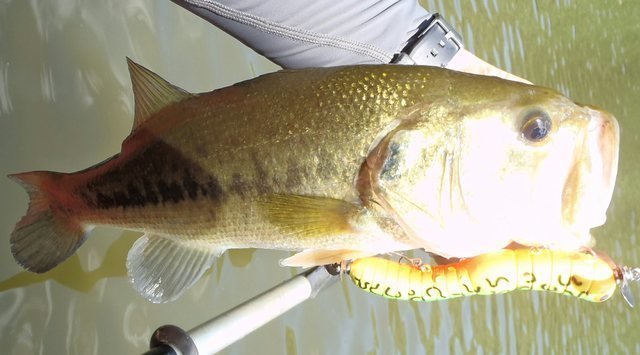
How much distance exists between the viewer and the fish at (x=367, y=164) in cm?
119

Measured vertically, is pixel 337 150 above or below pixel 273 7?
below

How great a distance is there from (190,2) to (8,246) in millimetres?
1223

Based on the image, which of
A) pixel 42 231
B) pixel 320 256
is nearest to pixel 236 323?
pixel 320 256

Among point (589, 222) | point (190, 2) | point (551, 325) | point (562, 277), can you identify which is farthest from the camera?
point (551, 325)

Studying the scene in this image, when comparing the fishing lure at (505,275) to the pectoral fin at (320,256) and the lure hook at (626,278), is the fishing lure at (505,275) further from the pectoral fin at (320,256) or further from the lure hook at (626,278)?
the pectoral fin at (320,256)

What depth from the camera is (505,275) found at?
4.47 feet

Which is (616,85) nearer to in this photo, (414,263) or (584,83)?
(584,83)

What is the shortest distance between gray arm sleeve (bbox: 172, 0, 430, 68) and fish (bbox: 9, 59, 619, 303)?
30cm

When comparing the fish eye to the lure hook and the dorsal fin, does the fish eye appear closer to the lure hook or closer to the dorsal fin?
the lure hook

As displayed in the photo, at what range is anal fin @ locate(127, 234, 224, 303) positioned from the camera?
1.53 m

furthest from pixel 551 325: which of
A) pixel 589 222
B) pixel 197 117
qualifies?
pixel 197 117

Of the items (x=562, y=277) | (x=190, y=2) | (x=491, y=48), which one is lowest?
(x=562, y=277)

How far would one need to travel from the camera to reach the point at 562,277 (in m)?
1.32

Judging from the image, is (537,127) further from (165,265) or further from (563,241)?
(165,265)
